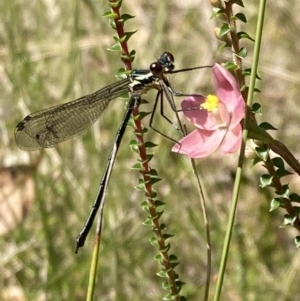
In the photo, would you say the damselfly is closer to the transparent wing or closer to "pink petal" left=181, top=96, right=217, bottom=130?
the transparent wing

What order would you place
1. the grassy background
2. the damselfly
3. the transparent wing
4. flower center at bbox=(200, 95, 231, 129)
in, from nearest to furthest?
flower center at bbox=(200, 95, 231, 129)
the damselfly
the transparent wing
the grassy background

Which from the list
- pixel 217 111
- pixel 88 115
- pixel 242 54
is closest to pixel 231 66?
pixel 242 54

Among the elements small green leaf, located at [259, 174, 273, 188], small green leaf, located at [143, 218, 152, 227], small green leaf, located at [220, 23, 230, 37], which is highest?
small green leaf, located at [220, 23, 230, 37]

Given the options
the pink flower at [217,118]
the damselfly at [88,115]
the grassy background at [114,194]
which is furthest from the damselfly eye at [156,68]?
the grassy background at [114,194]

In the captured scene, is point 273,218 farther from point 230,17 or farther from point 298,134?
point 230,17

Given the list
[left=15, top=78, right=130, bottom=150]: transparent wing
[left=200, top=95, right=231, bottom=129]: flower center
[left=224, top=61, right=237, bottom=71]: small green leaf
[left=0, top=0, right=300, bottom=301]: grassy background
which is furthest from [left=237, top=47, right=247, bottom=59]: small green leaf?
[left=0, top=0, right=300, bottom=301]: grassy background

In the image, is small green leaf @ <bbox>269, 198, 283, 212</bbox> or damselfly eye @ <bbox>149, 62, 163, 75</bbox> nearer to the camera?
small green leaf @ <bbox>269, 198, 283, 212</bbox>

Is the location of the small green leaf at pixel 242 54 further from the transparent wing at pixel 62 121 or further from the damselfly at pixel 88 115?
the transparent wing at pixel 62 121

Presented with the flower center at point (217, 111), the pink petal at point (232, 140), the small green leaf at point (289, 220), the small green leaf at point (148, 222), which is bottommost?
the small green leaf at point (289, 220)
